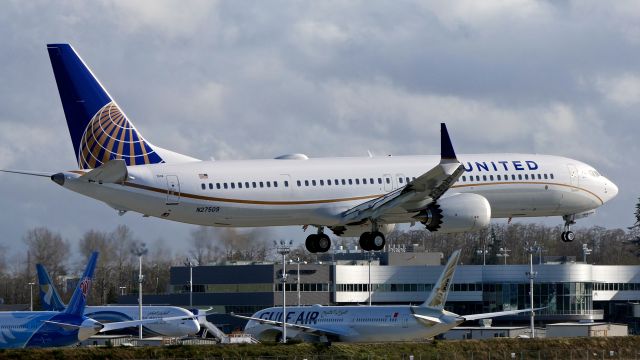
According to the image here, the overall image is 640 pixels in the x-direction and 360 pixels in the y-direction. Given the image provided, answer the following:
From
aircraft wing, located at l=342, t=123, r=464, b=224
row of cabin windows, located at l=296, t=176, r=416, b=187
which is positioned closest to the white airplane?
row of cabin windows, located at l=296, t=176, r=416, b=187

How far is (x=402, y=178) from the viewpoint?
68125 mm

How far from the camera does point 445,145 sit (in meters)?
62.4

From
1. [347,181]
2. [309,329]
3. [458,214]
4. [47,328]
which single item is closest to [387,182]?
[347,181]

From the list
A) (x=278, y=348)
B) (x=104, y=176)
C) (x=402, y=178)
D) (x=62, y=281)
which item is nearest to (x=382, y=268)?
(x=62, y=281)

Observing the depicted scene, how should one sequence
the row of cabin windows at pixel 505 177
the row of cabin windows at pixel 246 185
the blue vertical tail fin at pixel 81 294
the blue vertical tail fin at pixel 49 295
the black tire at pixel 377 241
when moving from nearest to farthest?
the row of cabin windows at pixel 246 185 < the black tire at pixel 377 241 < the row of cabin windows at pixel 505 177 < the blue vertical tail fin at pixel 81 294 < the blue vertical tail fin at pixel 49 295

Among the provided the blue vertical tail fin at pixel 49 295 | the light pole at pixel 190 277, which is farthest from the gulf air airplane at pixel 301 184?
the light pole at pixel 190 277

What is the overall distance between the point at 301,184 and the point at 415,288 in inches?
3407

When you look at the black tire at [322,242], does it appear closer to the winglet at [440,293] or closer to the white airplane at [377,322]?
the white airplane at [377,322]

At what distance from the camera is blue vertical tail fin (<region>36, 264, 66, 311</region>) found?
309 feet

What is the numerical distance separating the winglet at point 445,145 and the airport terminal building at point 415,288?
3109 inches

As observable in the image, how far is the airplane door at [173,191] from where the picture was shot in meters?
61.7

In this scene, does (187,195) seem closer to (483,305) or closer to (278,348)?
(278,348)

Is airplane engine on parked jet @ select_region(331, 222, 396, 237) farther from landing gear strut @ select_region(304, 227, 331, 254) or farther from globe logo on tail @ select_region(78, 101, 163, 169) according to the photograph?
globe logo on tail @ select_region(78, 101, 163, 169)

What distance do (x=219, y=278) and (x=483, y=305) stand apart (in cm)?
3101
